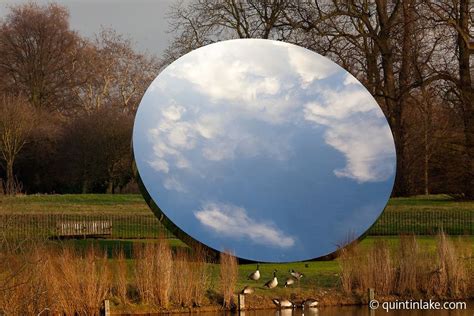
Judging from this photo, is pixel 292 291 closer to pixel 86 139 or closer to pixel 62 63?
pixel 86 139

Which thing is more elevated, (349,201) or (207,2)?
(207,2)

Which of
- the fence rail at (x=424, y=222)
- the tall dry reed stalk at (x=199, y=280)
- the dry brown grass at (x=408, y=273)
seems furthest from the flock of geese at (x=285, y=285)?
the fence rail at (x=424, y=222)

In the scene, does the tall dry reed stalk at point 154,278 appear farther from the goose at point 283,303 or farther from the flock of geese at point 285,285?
the goose at point 283,303

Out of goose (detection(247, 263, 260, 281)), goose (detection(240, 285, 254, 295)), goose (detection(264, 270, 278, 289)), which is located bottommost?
goose (detection(240, 285, 254, 295))

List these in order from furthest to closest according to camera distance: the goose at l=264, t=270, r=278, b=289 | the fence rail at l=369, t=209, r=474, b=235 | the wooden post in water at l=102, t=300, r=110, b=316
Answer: the fence rail at l=369, t=209, r=474, b=235 → the goose at l=264, t=270, r=278, b=289 → the wooden post in water at l=102, t=300, r=110, b=316

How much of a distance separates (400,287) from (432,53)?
19630 millimetres

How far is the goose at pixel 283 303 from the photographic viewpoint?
15.9 meters

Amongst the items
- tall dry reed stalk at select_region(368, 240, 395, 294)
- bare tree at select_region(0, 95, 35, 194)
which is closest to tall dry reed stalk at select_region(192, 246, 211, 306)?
tall dry reed stalk at select_region(368, 240, 395, 294)

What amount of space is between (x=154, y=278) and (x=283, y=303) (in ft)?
7.38

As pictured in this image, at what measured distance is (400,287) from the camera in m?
16.6

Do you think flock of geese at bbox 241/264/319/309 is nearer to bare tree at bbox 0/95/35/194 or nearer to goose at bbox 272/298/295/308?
goose at bbox 272/298/295/308

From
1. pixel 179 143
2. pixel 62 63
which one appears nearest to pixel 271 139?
pixel 179 143

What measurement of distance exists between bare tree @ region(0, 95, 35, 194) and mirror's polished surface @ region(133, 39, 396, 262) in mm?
23415

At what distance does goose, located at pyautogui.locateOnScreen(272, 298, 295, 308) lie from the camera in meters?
15.9
